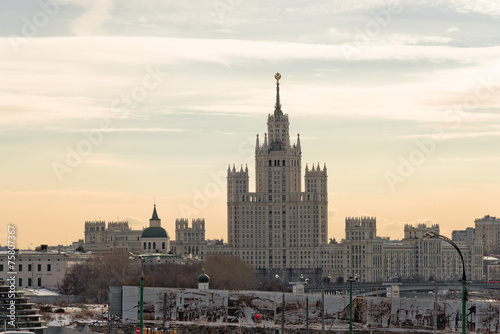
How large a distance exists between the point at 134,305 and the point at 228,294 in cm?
1044

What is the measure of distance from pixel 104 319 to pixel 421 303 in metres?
36.7

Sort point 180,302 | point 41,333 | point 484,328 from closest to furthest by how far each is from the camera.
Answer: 1. point 41,333
2. point 484,328
3. point 180,302

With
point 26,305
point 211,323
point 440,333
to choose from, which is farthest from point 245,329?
point 26,305

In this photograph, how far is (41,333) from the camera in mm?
96375

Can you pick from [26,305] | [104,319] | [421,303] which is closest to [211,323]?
[104,319]

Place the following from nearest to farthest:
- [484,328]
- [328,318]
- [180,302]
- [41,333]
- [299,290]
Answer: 1. [41,333]
2. [484,328]
3. [328,318]
4. [180,302]
5. [299,290]

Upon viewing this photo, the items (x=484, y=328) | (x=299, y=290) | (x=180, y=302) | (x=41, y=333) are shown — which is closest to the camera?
(x=41, y=333)

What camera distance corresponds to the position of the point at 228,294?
13375 centimetres

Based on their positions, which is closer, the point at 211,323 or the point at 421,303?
the point at 421,303

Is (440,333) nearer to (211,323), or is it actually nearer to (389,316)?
(389,316)

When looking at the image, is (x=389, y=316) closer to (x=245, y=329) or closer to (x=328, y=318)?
(x=328, y=318)

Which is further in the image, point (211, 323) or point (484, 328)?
point (211, 323)

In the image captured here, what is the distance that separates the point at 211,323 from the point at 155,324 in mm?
6090

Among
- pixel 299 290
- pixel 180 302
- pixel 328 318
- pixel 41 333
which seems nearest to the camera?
pixel 41 333
